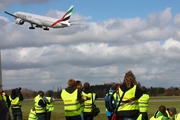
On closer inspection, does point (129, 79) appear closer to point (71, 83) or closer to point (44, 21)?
point (71, 83)

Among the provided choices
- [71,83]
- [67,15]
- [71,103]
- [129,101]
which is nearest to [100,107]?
[67,15]

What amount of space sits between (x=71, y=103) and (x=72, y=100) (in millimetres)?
109

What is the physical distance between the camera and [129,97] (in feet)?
27.1

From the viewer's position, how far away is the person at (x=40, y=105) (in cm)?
1664

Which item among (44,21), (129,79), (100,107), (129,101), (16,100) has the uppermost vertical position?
(44,21)

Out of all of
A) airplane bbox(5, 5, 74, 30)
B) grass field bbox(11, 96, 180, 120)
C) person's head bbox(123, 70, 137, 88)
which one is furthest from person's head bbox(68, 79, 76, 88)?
airplane bbox(5, 5, 74, 30)

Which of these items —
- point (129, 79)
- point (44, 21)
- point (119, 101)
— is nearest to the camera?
point (129, 79)

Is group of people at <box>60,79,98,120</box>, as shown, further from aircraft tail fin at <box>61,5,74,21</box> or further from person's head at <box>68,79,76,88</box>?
aircraft tail fin at <box>61,5,74,21</box>

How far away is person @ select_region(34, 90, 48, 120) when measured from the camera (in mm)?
16638

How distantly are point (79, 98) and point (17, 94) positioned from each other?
27.5 feet

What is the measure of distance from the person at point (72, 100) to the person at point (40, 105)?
19.5 feet

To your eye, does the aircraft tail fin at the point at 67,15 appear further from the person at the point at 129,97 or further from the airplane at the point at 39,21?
the person at the point at 129,97

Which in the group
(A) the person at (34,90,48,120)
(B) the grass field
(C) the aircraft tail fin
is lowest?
(B) the grass field

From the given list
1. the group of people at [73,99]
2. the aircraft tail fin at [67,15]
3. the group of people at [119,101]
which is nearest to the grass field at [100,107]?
the group of people at [119,101]
